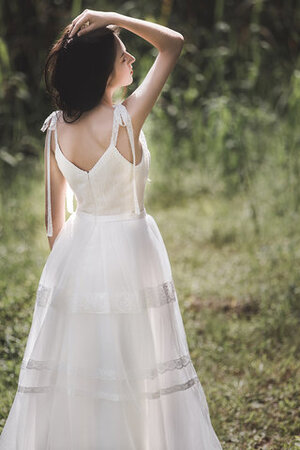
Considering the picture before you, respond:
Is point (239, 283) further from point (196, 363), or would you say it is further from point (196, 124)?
point (196, 124)

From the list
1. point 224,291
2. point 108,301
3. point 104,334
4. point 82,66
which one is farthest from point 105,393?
point 224,291

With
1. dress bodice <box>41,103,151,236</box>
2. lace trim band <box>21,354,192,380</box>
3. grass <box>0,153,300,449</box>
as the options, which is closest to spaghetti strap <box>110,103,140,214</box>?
dress bodice <box>41,103,151,236</box>

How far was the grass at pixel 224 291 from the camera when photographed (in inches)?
121

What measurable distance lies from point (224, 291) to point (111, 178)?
7.31 ft

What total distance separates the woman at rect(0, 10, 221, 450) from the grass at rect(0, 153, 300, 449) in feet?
2.26

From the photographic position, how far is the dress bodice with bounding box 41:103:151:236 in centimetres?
216

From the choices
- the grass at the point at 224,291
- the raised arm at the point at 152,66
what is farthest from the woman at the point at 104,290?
the grass at the point at 224,291

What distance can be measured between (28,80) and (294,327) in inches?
175

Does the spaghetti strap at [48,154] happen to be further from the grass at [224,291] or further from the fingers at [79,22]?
the grass at [224,291]

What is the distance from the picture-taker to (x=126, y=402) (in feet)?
7.32

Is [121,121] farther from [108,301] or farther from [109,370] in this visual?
[109,370]

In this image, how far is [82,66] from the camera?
6.95 ft

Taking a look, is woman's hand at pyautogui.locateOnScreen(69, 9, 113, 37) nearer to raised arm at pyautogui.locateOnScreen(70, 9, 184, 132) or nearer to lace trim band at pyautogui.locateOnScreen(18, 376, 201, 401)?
raised arm at pyautogui.locateOnScreen(70, 9, 184, 132)

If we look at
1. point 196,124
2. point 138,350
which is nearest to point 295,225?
point 196,124
